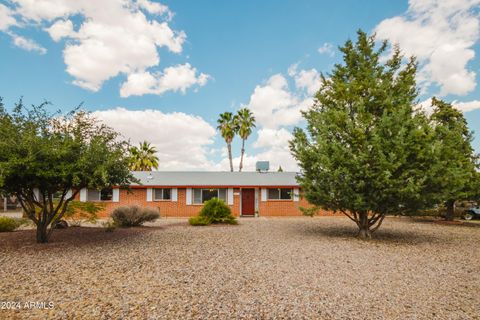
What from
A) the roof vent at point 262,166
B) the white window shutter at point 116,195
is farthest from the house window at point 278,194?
the white window shutter at point 116,195

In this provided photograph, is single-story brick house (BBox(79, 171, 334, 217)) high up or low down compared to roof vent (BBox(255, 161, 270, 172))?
down

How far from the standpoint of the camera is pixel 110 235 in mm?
11930

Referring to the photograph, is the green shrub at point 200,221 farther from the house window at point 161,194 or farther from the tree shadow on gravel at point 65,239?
the house window at point 161,194

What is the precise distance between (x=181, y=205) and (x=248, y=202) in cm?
554

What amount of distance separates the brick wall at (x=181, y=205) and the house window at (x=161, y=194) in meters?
0.33

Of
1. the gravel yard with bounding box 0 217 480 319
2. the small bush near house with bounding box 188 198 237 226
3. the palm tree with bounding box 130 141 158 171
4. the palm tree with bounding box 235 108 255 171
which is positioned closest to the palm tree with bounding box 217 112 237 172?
the palm tree with bounding box 235 108 255 171

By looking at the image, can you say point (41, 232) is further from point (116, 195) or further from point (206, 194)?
point (206, 194)

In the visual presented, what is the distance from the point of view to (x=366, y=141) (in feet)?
34.3

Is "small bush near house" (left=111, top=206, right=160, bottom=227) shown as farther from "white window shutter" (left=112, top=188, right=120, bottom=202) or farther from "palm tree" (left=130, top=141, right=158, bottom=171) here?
"palm tree" (left=130, top=141, right=158, bottom=171)

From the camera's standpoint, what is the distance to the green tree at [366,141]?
33.1ft

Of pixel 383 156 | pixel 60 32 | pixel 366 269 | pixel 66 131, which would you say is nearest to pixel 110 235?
pixel 66 131

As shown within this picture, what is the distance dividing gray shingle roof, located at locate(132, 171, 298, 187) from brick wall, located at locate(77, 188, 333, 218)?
2.53 ft

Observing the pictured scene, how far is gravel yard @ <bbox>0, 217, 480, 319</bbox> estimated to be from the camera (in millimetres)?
4488

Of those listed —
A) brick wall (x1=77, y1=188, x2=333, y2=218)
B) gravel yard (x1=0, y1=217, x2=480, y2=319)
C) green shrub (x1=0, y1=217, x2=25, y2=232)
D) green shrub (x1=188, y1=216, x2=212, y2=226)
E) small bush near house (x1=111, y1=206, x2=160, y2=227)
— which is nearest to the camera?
gravel yard (x1=0, y1=217, x2=480, y2=319)
